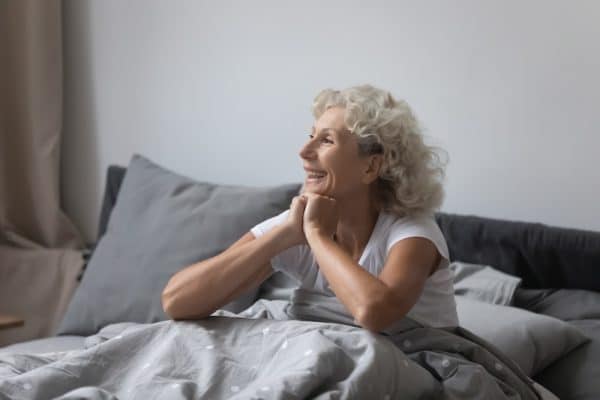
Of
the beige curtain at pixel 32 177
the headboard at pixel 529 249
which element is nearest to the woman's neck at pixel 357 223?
the headboard at pixel 529 249

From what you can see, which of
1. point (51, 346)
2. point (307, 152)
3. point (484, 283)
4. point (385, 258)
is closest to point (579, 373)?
point (484, 283)

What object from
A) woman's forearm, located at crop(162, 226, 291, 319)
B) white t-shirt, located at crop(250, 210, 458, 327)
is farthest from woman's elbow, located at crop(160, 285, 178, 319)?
white t-shirt, located at crop(250, 210, 458, 327)

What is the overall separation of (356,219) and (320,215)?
111 mm

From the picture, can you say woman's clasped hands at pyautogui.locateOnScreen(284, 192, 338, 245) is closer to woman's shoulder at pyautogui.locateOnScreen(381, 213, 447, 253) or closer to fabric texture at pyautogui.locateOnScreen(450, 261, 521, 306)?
woman's shoulder at pyautogui.locateOnScreen(381, 213, 447, 253)

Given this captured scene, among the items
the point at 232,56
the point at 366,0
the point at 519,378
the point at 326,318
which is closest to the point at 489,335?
the point at 519,378

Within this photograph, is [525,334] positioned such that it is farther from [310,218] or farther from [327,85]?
[327,85]

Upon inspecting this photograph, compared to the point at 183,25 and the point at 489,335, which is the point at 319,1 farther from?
the point at 489,335

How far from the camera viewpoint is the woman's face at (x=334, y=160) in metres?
1.86

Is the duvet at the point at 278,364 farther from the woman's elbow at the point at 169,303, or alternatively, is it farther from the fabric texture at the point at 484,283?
the fabric texture at the point at 484,283

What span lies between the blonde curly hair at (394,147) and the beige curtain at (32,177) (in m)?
1.42

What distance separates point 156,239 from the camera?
8.18ft

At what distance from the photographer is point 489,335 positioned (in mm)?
1933

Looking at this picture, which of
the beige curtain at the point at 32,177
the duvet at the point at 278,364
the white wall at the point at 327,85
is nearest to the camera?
the duvet at the point at 278,364

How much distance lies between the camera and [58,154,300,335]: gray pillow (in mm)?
2400
